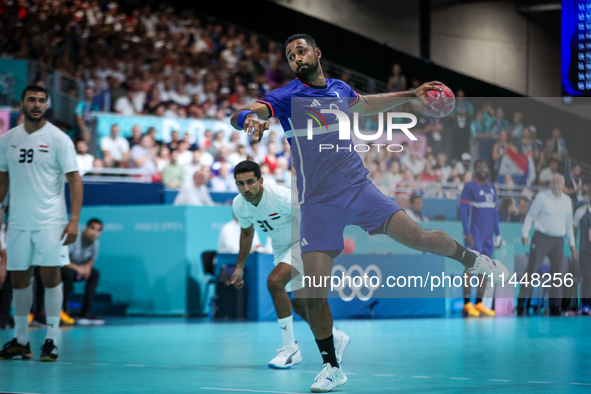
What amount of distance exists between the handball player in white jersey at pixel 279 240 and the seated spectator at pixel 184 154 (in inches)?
282

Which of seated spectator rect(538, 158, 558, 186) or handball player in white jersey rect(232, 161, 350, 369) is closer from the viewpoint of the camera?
handball player in white jersey rect(232, 161, 350, 369)

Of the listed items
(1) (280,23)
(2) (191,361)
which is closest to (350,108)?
(2) (191,361)

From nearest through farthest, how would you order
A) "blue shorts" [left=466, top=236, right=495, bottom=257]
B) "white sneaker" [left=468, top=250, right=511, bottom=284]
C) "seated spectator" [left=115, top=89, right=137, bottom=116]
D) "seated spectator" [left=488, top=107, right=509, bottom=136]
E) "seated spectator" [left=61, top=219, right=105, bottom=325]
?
"white sneaker" [left=468, top=250, right=511, bottom=284], "seated spectator" [left=488, top=107, right=509, bottom=136], "blue shorts" [left=466, top=236, right=495, bottom=257], "seated spectator" [left=61, top=219, right=105, bottom=325], "seated spectator" [left=115, top=89, right=137, bottom=116]

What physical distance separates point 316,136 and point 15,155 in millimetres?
3171

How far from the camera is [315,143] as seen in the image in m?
4.98

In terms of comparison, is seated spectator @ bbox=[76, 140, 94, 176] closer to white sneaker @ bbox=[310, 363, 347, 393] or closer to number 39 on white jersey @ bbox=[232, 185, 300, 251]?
number 39 on white jersey @ bbox=[232, 185, 300, 251]

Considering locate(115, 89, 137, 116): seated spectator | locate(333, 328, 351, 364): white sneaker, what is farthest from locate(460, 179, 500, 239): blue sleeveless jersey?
locate(115, 89, 137, 116): seated spectator

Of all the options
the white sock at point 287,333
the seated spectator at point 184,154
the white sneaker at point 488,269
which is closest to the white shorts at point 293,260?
the white sock at point 287,333

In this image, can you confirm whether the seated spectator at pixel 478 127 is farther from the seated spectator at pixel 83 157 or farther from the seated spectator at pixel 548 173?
the seated spectator at pixel 83 157

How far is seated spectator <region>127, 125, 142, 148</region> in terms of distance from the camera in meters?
13.8

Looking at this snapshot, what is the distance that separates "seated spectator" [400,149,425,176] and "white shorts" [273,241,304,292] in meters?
1.62

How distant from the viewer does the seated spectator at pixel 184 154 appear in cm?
1391

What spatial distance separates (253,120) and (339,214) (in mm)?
974

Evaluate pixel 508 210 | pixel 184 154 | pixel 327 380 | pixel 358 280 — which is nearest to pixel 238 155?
pixel 184 154
